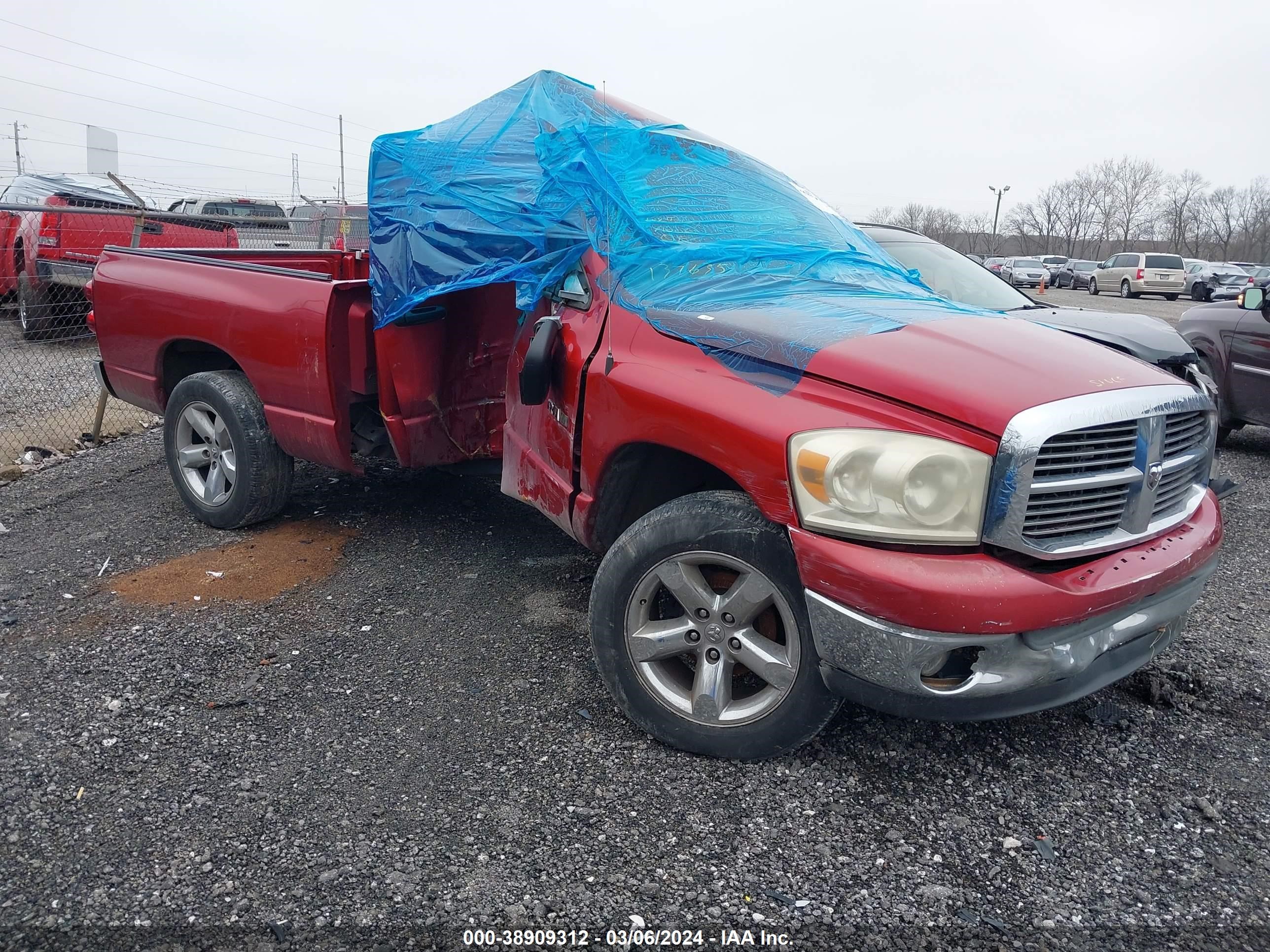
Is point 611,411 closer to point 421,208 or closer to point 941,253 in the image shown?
point 421,208

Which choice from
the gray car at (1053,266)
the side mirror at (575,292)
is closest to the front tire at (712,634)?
the side mirror at (575,292)

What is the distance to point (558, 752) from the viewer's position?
3002 millimetres

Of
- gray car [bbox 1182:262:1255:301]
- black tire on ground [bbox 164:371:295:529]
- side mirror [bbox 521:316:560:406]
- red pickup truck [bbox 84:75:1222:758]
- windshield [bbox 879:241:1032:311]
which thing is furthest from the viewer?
gray car [bbox 1182:262:1255:301]

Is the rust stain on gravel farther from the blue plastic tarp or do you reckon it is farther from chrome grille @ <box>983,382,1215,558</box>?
chrome grille @ <box>983,382,1215,558</box>

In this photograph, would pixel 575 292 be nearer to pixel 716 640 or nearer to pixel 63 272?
pixel 716 640

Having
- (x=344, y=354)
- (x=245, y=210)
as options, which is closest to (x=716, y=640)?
(x=344, y=354)

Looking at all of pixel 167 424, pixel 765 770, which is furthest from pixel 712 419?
pixel 167 424

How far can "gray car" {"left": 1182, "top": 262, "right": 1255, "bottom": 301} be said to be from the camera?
29703 millimetres

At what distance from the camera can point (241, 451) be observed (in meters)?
4.69

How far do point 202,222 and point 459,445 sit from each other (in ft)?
29.1

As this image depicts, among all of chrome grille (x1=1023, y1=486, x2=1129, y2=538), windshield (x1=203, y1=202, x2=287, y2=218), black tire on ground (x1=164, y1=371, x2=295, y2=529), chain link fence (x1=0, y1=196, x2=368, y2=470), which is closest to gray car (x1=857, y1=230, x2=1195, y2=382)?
chrome grille (x1=1023, y1=486, x2=1129, y2=538)

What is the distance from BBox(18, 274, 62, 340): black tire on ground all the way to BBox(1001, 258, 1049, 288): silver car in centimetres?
3403

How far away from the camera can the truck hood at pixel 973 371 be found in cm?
244

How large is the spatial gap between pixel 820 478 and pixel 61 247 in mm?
10935
